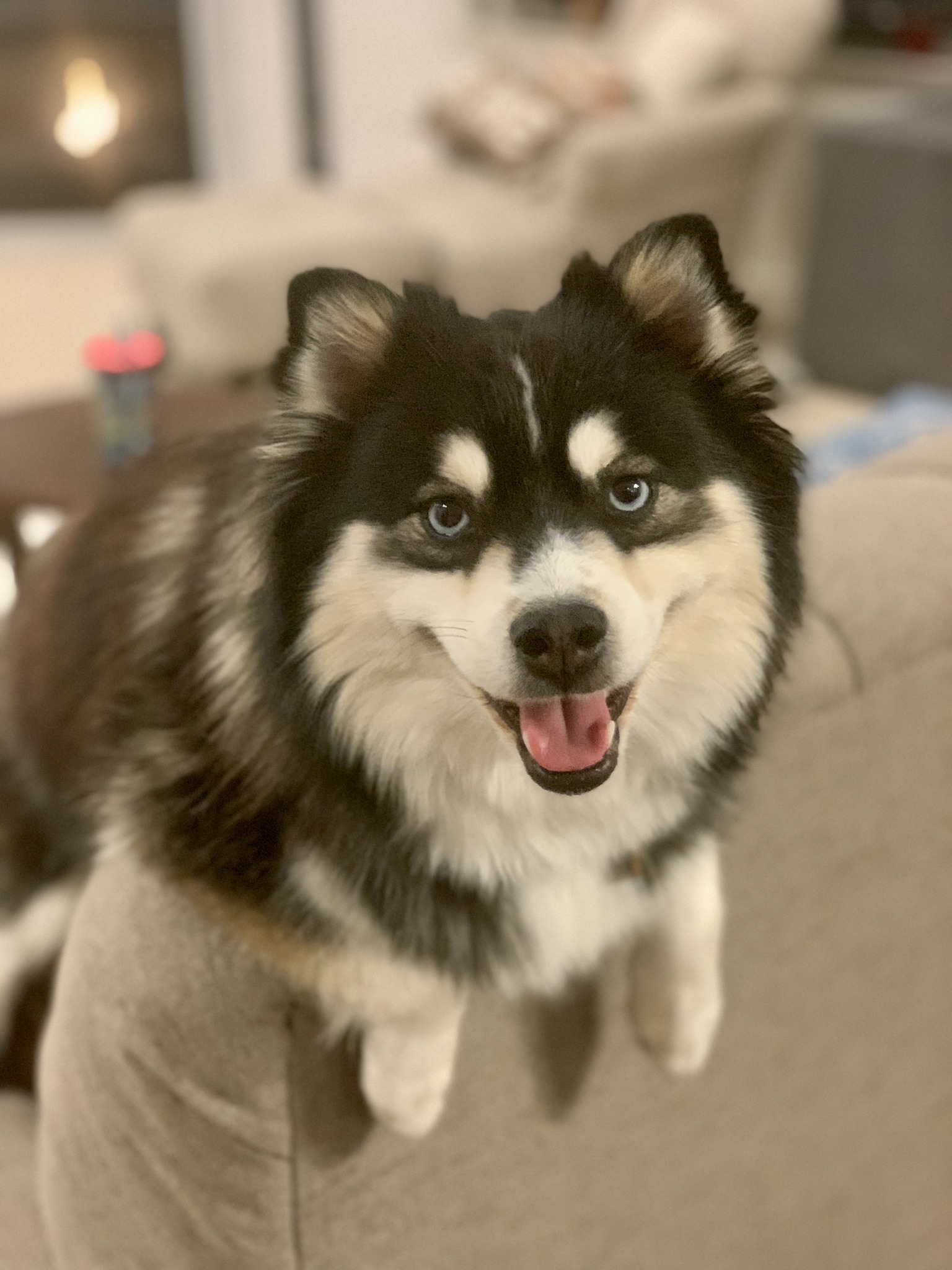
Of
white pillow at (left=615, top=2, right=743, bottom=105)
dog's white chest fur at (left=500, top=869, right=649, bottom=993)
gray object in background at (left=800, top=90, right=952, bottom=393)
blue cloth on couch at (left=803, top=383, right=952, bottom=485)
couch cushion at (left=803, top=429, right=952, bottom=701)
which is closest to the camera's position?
dog's white chest fur at (left=500, top=869, right=649, bottom=993)

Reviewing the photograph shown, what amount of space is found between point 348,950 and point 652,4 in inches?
188

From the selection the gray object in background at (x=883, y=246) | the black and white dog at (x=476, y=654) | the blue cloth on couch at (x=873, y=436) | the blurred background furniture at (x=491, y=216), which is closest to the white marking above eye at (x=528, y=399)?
the black and white dog at (x=476, y=654)

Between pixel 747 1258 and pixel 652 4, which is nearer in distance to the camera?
pixel 747 1258

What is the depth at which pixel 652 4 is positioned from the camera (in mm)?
4684

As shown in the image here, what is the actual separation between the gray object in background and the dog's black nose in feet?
11.8

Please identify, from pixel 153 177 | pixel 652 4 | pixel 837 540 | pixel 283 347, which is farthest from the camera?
pixel 153 177

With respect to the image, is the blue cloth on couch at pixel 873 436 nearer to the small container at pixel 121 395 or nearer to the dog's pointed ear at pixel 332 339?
the dog's pointed ear at pixel 332 339

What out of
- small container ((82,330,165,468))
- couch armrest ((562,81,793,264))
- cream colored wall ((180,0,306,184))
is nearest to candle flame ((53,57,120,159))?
small container ((82,330,165,468))

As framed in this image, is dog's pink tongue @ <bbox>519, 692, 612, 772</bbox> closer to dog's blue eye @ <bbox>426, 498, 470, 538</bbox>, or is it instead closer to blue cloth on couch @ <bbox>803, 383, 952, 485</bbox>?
dog's blue eye @ <bbox>426, 498, 470, 538</bbox>

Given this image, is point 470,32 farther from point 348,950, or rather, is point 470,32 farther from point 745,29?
point 348,950

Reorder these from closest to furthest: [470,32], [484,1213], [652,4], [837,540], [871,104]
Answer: [484,1213]
[837,540]
[871,104]
[652,4]
[470,32]

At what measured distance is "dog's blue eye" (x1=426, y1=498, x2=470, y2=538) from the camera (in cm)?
86

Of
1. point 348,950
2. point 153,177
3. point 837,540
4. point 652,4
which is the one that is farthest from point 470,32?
point 348,950

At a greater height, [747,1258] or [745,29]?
[745,29]
